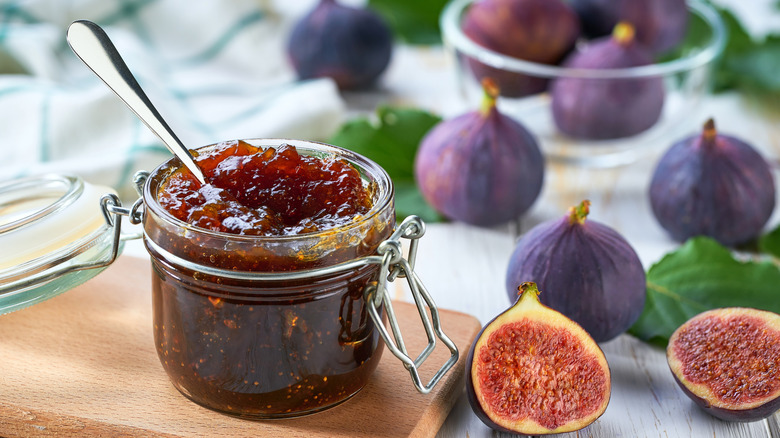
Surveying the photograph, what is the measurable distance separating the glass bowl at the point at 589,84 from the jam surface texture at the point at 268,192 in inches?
52.4

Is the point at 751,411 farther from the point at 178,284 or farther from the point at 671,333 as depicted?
the point at 178,284

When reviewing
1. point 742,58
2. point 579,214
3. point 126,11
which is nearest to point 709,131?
point 579,214

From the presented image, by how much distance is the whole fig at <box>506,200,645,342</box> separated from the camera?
174 cm

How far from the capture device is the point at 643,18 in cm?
302

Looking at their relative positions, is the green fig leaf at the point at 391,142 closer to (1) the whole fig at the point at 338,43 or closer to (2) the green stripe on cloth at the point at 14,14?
(1) the whole fig at the point at 338,43

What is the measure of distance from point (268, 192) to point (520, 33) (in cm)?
158

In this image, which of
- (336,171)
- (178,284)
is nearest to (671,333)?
(336,171)

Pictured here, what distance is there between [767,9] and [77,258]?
157 inches

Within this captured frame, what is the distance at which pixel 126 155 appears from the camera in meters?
2.60

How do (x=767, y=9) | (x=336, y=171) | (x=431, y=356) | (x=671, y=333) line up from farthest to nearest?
(x=767, y=9), (x=671, y=333), (x=431, y=356), (x=336, y=171)

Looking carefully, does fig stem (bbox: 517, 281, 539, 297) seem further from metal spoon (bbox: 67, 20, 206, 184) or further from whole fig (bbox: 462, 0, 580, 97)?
whole fig (bbox: 462, 0, 580, 97)

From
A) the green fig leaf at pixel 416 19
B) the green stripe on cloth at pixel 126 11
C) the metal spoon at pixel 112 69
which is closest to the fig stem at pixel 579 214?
the metal spoon at pixel 112 69

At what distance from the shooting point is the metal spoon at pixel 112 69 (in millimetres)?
1455

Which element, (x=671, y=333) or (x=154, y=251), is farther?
(x=671, y=333)
